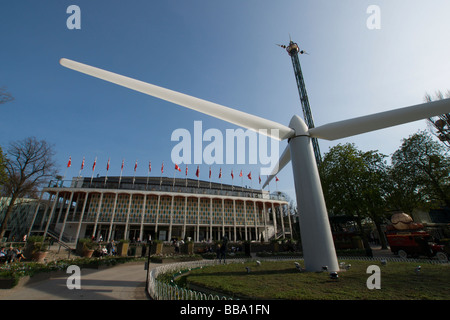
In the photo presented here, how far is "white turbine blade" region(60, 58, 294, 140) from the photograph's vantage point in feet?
23.2

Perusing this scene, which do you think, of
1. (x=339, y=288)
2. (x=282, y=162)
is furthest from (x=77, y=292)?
(x=282, y=162)

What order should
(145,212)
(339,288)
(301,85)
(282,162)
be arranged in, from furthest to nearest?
(301,85) → (145,212) → (282,162) → (339,288)

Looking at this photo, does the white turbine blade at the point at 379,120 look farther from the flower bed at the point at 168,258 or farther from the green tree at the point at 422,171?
the green tree at the point at 422,171

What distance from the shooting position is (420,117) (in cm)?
857

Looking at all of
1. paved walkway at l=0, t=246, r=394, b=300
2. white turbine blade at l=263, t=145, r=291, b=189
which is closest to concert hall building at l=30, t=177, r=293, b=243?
white turbine blade at l=263, t=145, r=291, b=189

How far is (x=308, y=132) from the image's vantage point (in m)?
10.6

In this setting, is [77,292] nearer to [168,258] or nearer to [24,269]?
[24,269]

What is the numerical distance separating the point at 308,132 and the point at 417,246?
42.1ft

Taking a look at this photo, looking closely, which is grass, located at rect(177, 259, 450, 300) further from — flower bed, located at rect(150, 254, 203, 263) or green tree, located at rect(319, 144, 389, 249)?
green tree, located at rect(319, 144, 389, 249)
